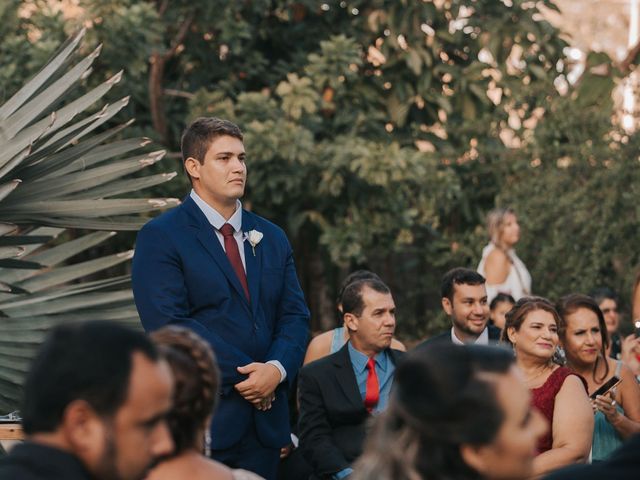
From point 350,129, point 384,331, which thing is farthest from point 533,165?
point 384,331

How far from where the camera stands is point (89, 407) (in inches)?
108

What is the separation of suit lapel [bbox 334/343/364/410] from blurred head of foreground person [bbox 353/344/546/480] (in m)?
3.41

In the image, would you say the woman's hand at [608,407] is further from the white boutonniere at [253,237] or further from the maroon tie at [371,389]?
the white boutonniere at [253,237]

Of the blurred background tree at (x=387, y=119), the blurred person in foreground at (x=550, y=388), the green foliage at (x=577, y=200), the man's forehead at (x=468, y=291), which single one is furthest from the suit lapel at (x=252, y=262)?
the green foliage at (x=577, y=200)

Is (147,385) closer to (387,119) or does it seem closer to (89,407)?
(89,407)

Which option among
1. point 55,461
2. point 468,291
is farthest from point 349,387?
point 55,461

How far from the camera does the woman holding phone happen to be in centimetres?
661

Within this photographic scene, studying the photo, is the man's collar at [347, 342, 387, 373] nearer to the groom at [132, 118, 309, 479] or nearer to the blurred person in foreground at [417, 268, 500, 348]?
the blurred person in foreground at [417, 268, 500, 348]

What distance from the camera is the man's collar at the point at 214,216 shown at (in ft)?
18.2

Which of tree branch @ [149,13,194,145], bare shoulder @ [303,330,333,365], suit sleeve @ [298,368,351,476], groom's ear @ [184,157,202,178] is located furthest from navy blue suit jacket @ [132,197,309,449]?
tree branch @ [149,13,194,145]

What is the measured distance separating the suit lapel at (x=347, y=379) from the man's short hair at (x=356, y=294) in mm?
347

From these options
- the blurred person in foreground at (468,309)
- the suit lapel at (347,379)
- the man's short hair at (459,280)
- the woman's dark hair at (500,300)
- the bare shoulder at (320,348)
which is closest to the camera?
the suit lapel at (347,379)

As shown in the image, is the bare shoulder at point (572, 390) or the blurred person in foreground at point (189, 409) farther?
the bare shoulder at point (572, 390)

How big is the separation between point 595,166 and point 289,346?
7335mm
